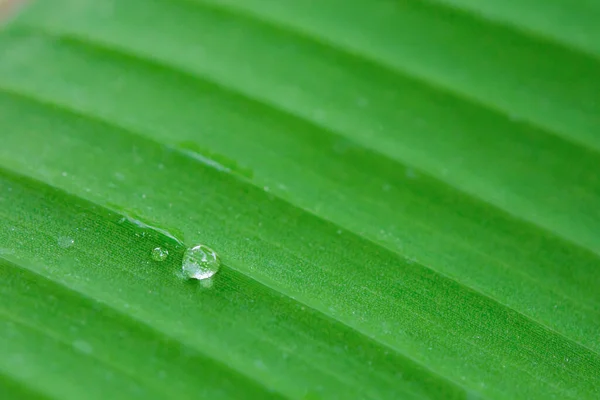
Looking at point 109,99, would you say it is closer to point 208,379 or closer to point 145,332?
point 145,332

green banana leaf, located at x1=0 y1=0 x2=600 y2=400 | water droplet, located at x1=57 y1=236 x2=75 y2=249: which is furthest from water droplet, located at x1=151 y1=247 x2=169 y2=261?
water droplet, located at x1=57 y1=236 x2=75 y2=249

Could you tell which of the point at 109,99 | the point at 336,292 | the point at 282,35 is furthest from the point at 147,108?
the point at 336,292

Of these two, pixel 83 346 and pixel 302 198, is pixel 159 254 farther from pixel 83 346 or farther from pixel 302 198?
pixel 302 198

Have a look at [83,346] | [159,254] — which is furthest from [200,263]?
[83,346]

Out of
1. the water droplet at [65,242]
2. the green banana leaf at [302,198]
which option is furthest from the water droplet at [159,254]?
the water droplet at [65,242]

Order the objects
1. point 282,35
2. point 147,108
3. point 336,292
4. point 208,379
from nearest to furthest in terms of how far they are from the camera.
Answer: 1. point 208,379
2. point 336,292
3. point 147,108
4. point 282,35
